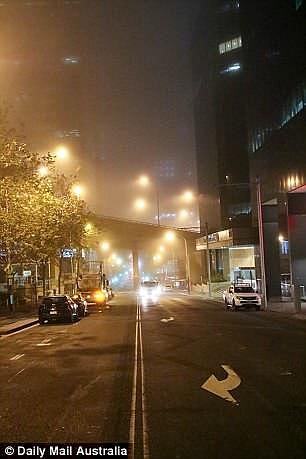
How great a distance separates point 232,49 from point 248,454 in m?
89.3

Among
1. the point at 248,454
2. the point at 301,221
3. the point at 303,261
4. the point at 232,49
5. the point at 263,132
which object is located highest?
the point at 232,49

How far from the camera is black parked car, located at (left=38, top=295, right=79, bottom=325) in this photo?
101ft

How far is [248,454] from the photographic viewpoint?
6.59m

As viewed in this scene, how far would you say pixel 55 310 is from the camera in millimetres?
31000

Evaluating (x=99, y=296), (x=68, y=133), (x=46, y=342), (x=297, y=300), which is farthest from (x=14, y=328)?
(x=68, y=133)

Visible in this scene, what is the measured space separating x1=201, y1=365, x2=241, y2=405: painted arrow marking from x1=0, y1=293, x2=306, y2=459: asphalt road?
0.02 metres

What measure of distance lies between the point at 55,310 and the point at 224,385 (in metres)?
21.1

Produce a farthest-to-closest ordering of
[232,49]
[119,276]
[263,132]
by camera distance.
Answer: [119,276]
[232,49]
[263,132]

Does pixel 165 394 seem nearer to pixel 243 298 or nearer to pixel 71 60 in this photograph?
pixel 243 298

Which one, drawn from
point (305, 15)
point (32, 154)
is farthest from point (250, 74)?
point (32, 154)

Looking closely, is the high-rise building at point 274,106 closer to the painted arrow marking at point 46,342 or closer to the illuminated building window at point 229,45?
the illuminated building window at point 229,45

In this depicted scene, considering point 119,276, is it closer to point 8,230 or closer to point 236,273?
point 236,273

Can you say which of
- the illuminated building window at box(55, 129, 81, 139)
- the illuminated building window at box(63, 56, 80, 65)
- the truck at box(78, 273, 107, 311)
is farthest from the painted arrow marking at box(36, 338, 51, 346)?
the illuminated building window at box(55, 129, 81, 139)

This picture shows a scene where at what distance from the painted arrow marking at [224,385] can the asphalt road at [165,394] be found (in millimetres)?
18
